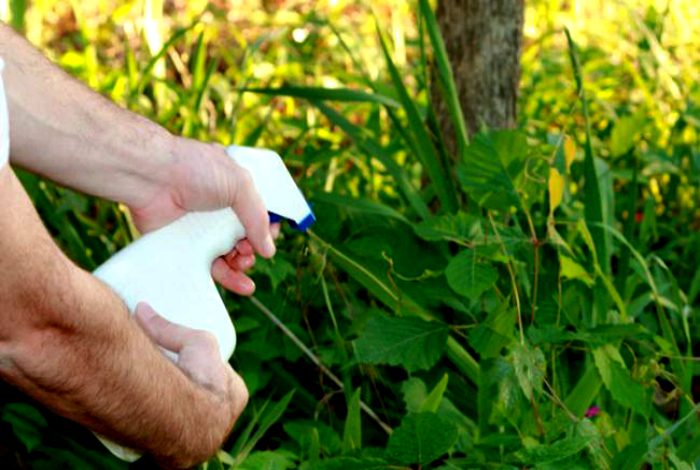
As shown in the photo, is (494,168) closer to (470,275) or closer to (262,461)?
(470,275)

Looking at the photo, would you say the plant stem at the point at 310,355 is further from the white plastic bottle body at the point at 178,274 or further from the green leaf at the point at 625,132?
the green leaf at the point at 625,132

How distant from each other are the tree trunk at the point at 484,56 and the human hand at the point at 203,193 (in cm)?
94

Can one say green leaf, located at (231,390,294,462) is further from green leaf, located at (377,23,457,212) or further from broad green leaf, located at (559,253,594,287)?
green leaf, located at (377,23,457,212)

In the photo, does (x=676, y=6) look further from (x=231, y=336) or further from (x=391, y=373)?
(x=231, y=336)

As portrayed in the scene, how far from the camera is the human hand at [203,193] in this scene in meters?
1.77

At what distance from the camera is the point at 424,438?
1.69 m

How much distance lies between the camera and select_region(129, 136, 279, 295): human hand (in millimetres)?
1773

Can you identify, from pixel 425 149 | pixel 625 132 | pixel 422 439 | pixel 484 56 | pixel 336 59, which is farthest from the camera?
pixel 336 59

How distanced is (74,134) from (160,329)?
317 mm

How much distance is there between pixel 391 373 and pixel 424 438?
727mm

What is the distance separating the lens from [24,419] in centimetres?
213

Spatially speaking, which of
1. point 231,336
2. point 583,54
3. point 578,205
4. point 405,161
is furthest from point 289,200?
point 583,54

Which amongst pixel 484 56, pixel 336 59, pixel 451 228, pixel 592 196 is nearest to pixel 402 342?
pixel 451 228

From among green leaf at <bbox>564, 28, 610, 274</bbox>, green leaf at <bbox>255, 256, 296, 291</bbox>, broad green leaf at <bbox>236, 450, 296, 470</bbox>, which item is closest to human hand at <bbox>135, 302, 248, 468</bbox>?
broad green leaf at <bbox>236, 450, 296, 470</bbox>
